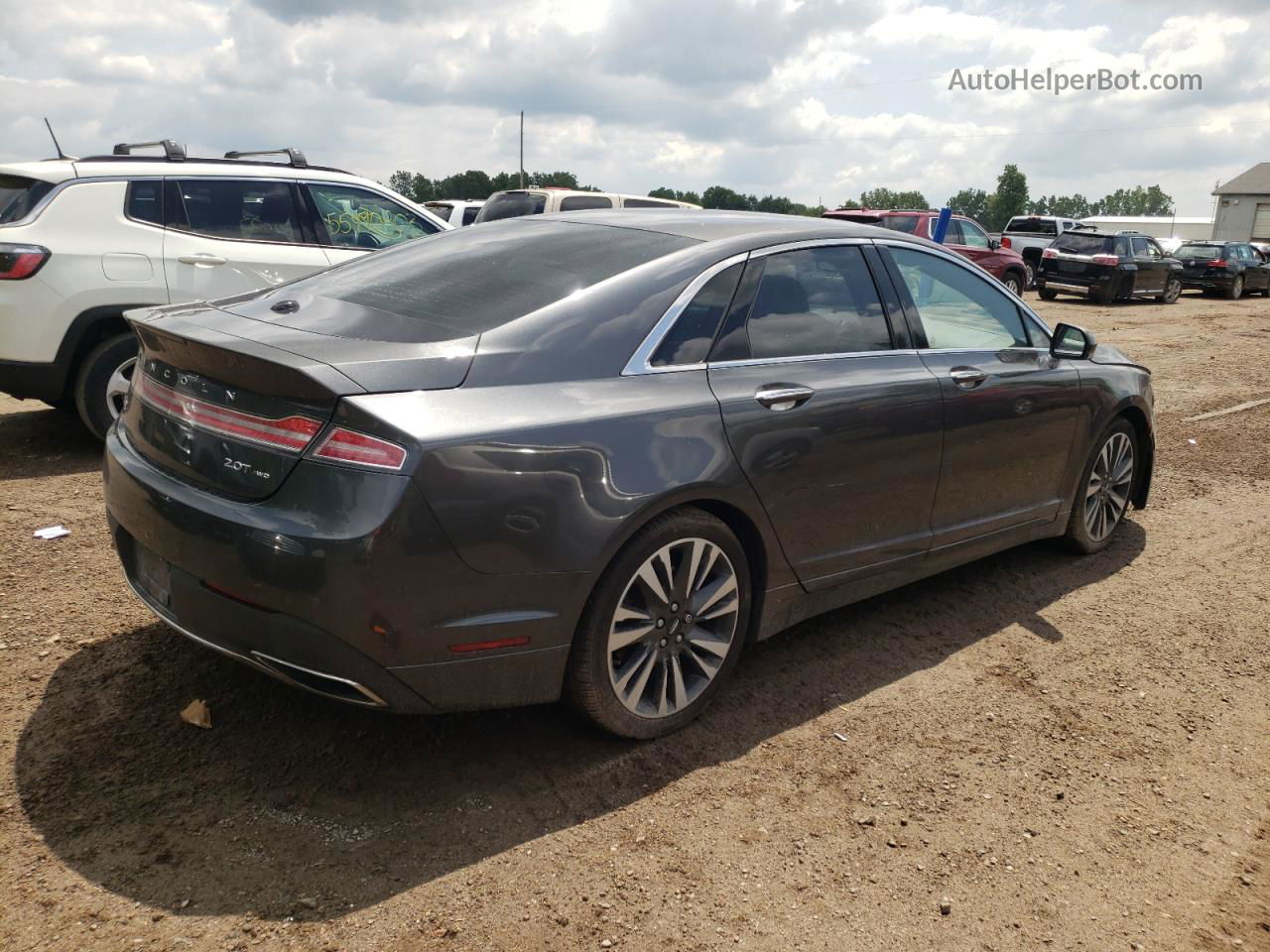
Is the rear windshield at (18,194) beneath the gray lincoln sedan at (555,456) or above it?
above

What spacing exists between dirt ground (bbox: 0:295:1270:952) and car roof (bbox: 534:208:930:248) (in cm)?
162

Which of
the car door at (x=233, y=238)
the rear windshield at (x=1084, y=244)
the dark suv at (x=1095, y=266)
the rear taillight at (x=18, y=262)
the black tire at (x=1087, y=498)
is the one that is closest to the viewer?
the black tire at (x=1087, y=498)

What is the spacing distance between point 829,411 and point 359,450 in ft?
5.63

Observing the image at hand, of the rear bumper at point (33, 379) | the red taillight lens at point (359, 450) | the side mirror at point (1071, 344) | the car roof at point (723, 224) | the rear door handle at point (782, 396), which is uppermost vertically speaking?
the car roof at point (723, 224)

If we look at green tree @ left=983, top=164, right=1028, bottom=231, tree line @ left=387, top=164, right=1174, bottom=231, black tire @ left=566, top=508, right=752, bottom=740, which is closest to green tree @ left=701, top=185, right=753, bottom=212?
tree line @ left=387, top=164, right=1174, bottom=231

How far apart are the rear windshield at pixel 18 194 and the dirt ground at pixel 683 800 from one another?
2.69 m

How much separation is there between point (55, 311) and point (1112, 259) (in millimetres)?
20530

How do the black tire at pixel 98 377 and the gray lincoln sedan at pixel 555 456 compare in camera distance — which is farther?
the black tire at pixel 98 377

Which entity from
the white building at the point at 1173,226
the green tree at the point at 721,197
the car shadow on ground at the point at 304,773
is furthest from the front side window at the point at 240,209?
the white building at the point at 1173,226

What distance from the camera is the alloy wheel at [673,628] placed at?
3.16 m

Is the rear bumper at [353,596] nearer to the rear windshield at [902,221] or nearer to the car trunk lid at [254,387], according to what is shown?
the car trunk lid at [254,387]

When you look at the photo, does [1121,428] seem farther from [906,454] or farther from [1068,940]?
[1068,940]

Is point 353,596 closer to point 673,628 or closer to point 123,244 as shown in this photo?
point 673,628

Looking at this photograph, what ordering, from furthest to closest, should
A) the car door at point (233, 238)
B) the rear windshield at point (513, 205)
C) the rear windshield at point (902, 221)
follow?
1. the rear windshield at point (902, 221)
2. the rear windshield at point (513, 205)
3. the car door at point (233, 238)
